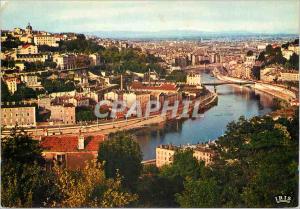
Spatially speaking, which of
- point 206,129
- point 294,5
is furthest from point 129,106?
point 294,5

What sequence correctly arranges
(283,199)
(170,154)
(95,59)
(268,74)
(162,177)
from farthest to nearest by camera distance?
(268,74) < (95,59) < (170,154) < (162,177) < (283,199)

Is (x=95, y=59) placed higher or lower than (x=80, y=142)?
higher

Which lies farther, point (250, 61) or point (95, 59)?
point (250, 61)

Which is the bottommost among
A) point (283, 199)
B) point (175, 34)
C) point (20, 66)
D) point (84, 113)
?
point (283, 199)

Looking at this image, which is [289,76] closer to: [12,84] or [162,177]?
[162,177]

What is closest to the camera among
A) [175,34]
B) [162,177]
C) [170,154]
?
[175,34]

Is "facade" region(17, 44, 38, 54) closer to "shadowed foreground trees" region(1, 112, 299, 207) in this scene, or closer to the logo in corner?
"shadowed foreground trees" region(1, 112, 299, 207)

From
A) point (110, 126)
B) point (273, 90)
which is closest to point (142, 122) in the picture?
point (110, 126)
